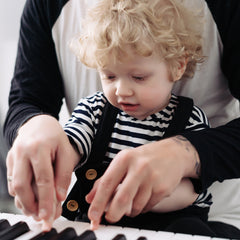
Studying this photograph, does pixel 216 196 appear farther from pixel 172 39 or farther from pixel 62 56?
pixel 62 56

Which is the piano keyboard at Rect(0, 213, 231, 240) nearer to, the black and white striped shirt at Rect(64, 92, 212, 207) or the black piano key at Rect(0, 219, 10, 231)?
the black piano key at Rect(0, 219, 10, 231)

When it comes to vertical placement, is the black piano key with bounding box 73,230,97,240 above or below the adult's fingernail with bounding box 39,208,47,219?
below

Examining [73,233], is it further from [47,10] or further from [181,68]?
[47,10]

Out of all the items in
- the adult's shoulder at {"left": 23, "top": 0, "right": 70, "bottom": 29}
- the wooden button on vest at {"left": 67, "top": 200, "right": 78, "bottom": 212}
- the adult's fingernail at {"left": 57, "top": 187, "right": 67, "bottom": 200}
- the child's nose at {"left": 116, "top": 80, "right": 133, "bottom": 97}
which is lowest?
the wooden button on vest at {"left": 67, "top": 200, "right": 78, "bottom": 212}

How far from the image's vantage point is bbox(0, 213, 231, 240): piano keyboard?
637 millimetres

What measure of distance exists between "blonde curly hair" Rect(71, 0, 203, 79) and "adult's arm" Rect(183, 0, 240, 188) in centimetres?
7

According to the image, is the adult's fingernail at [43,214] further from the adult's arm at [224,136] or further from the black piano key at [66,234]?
the adult's arm at [224,136]

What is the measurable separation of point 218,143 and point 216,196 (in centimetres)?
37

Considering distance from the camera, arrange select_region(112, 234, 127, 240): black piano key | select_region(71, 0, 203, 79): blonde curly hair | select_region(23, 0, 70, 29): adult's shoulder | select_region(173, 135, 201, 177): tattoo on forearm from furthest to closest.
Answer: select_region(23, 0, 70, 29): adult's shoulder
select_region(71, 0, 203, 79): blonde curly hair
select_region(173, 135, 201, 177): tattoo on forearm
select_region(112, 234, 127, 240): black piano key

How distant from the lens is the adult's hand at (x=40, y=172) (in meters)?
0.65

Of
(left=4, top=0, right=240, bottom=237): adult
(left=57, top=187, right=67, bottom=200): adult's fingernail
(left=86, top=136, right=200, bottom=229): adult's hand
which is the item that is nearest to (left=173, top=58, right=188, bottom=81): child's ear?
(left=4, top=0, right=240, bottom=237): adult

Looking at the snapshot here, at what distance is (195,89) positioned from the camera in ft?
3.53

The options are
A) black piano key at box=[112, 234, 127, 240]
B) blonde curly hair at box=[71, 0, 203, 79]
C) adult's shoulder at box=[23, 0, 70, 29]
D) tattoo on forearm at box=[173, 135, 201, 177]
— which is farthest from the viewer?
adult's shoulder at box=[23, 0, 70, 29]


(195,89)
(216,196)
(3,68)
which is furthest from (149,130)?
(3,68)
